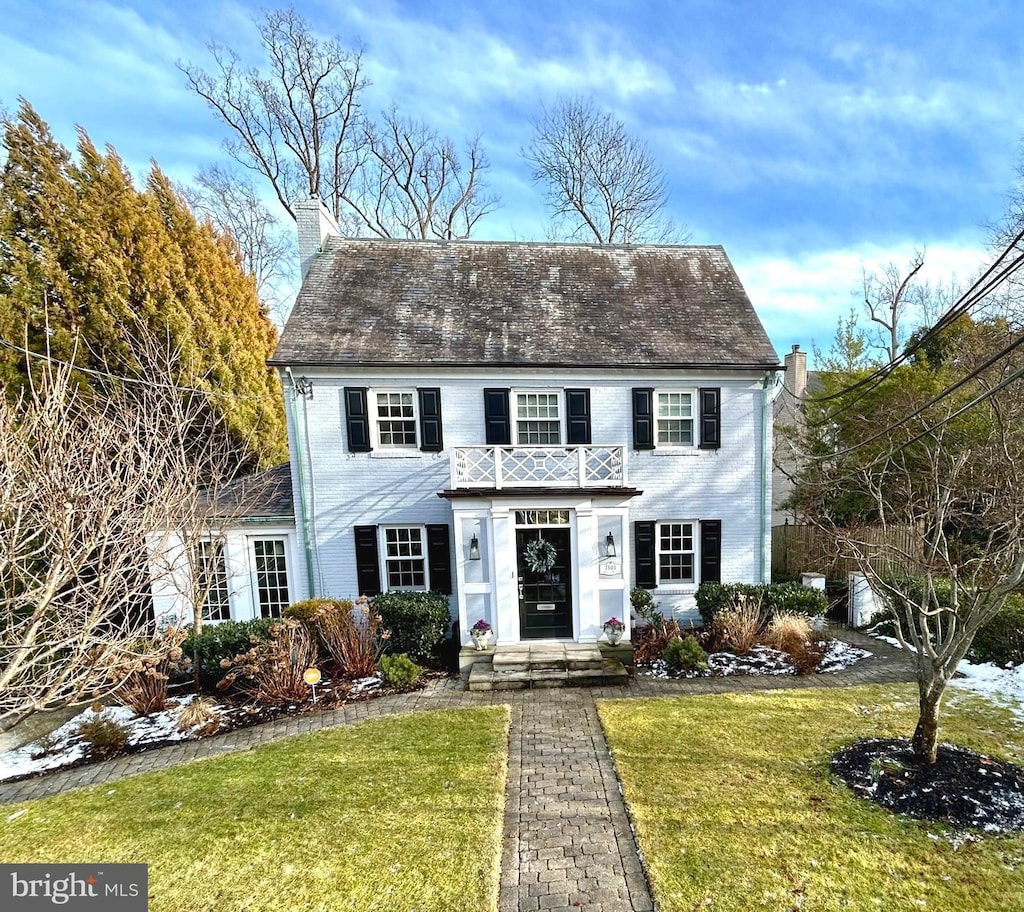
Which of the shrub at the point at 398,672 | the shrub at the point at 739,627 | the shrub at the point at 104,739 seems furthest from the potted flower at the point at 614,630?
the shrub at the point at 104,739

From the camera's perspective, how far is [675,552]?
12.6 meters

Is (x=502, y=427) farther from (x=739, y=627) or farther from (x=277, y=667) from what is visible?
(x=739, y=627)

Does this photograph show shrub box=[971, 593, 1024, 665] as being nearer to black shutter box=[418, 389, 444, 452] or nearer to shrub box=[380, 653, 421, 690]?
shrub box=[380, 653, 421, 690]

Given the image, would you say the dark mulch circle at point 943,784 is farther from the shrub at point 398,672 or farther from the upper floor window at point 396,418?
the upper floor window at point 396,418

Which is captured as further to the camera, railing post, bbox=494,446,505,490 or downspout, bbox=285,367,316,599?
downspout, bbox=285,367,316,599

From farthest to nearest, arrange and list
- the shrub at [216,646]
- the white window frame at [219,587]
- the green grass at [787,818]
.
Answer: the white window frame at [219,587], the shrub at [216,646], the green grass at [787,818]

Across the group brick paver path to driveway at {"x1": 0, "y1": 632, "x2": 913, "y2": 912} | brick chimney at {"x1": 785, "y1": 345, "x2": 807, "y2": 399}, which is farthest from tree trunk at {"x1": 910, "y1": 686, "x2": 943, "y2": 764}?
brick chimney at {"x1": 785, "y1": 345, "x2": 807, "y2": 399}

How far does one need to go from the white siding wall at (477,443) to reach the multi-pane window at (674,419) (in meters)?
0.32

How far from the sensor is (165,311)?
526 inches

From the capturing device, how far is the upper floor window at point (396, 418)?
40.1ft

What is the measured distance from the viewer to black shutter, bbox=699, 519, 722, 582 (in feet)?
41.3

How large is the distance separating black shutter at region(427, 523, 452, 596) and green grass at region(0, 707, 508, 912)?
183 inches

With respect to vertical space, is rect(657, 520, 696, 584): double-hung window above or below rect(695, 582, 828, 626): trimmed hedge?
above

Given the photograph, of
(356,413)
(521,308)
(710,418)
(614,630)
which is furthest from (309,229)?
(614,630)
